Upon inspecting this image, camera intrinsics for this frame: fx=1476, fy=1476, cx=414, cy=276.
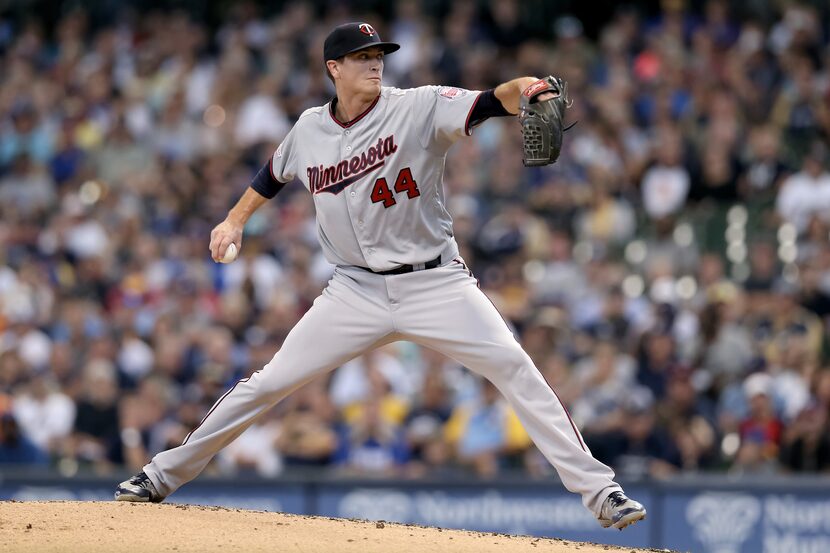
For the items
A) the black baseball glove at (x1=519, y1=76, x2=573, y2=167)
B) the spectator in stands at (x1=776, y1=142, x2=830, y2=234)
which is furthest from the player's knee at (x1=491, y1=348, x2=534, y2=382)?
the spectator in stands at (x1=776, y1=142, x2=830, y2=234)

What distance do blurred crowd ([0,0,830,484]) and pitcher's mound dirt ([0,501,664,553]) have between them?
3840 millimetres

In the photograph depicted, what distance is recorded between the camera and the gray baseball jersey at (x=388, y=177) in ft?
19.5

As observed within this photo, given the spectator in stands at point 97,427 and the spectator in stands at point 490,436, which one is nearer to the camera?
the spectator in stands at point 490,436

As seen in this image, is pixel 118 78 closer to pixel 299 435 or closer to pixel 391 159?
pixel 299 435

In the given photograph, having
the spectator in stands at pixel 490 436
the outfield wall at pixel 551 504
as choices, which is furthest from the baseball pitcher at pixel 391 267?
the spectator in stands at pixel 490 436

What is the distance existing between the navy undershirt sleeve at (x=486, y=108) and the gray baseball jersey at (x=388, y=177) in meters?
0.10

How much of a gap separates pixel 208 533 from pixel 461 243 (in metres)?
6.63

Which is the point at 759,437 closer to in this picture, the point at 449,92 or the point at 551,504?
the point at 551,504

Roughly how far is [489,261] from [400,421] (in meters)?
2.09

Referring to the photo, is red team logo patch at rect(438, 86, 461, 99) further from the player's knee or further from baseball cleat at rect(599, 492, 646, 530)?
baseball cleat at rect(599, 492, 646, 530)

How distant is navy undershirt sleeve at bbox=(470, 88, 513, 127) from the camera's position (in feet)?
18.8

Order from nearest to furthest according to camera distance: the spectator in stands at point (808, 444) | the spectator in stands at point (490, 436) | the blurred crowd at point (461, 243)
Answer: the spectator in stands at point (808, 444) < the spectator in stands at point (490, 436) < the blurred crowd at point (461, 243)

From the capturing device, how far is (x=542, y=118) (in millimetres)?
5473

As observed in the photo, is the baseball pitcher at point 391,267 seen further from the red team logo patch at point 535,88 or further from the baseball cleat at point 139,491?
the baseball cleat at point 139,491
